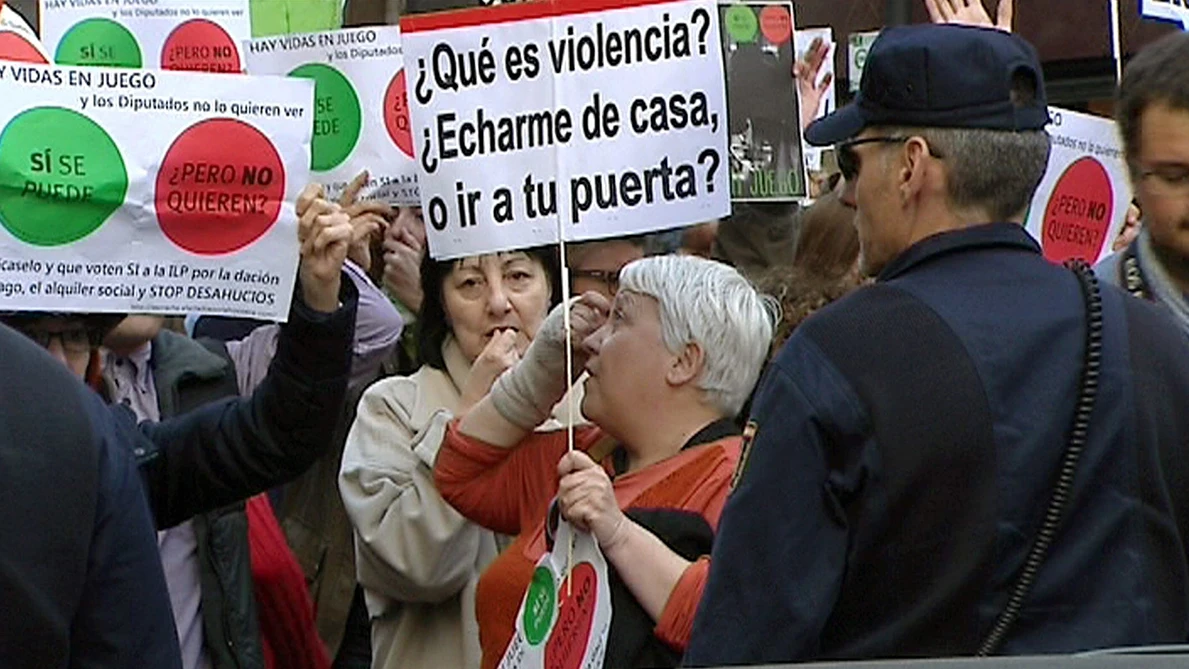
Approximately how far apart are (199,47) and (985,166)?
302 centimetres

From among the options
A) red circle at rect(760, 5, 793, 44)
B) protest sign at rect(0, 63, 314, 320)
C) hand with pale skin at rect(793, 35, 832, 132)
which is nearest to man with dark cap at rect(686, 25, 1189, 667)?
protest sign at rect(0, 63, 314, 320)

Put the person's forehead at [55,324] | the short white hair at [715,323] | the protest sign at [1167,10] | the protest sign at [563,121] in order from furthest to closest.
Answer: the protest sign at [1167,10] < the protest sign at [563,121] < the person's forehead at [55,324] < the short white hair at [715,323]

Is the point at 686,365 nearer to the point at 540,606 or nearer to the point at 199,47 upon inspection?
the point at 540,606

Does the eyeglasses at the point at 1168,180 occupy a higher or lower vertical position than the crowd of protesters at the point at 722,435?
higher

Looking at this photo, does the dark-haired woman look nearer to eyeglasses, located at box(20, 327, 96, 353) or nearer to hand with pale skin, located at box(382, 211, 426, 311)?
hand with pale skin, located at box(382, 211, 426, 311)

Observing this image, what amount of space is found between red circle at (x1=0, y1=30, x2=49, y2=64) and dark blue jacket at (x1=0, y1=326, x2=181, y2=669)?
2.07 meters

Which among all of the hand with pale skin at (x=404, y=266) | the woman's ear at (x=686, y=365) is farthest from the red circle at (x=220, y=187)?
the hand with pale skin at (x=404, y=266)

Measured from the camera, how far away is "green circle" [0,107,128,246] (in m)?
5.10

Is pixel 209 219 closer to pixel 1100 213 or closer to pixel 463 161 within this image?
pixel 463 161

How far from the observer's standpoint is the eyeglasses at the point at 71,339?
5117 millimetres

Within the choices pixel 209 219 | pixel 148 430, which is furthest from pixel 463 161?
pixel 148 430

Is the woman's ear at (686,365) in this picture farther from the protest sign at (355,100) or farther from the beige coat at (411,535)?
the protest sign at (355,100)

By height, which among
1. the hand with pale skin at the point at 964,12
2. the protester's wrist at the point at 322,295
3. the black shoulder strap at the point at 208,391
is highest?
the hand with pale skin at the point at 964,12

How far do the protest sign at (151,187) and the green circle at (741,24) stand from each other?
1548 mm
